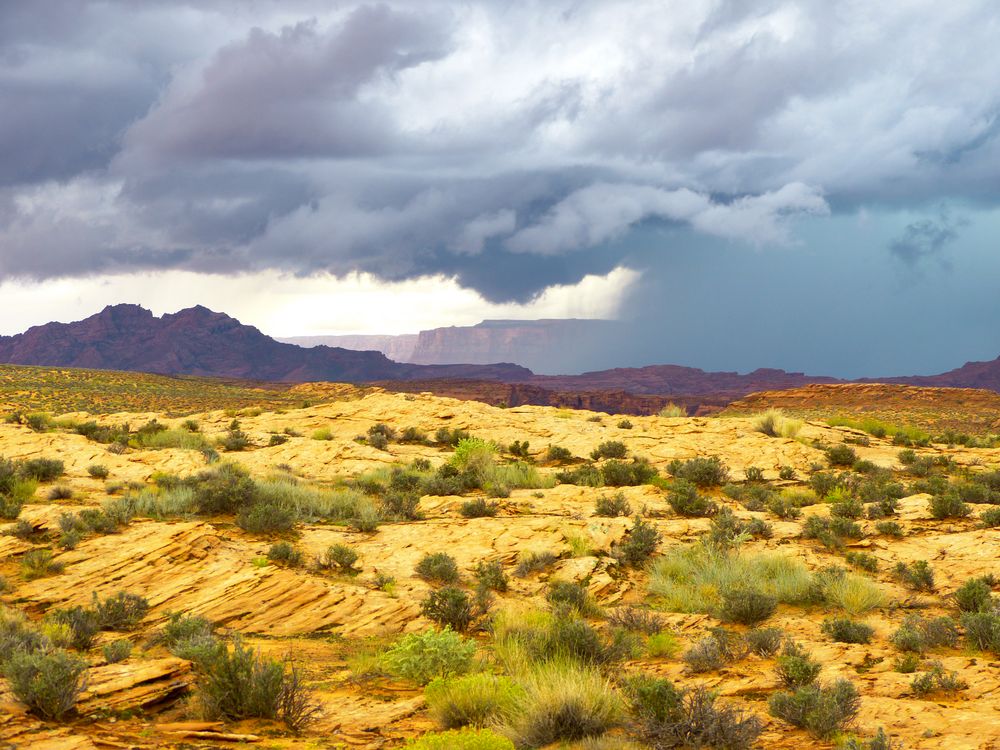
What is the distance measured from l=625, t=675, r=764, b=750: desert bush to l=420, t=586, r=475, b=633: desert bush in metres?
4.67

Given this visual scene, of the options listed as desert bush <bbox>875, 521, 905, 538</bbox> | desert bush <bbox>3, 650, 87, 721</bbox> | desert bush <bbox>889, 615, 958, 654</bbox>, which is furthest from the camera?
desert bush <bbox>875, 521, 905, 538</bbox>

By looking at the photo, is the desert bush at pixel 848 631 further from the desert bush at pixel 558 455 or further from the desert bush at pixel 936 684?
the desert bush at pixel 558 455

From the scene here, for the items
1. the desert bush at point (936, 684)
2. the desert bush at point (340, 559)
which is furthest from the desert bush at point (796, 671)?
the desert bush at point (340, 559)

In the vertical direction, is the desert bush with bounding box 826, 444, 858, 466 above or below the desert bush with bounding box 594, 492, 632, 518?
above

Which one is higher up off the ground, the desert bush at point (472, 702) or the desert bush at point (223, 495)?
the desert bush at point (223, 495)

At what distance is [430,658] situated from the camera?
8.60 metres

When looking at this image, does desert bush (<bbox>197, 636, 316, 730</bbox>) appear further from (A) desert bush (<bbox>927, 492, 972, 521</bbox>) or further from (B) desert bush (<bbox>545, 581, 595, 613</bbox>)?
(A) desert bush (<bbox>927, 492, 972, 521</bbox>)

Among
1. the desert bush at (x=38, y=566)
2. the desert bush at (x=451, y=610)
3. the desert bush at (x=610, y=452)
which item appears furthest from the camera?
the desert bush at (x=610, y=452)

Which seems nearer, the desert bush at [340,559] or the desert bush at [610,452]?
the desert bush at [340,559]

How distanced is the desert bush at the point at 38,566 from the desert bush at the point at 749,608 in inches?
445

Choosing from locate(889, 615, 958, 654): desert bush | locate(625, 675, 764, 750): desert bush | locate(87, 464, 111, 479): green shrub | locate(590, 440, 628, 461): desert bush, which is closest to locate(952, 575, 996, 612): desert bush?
locate(889, 615, 958, 654): desert bush

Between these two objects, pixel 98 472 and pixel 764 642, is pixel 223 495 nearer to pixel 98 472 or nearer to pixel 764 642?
pixel 98 472

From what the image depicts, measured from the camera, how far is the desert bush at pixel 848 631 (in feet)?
33.7

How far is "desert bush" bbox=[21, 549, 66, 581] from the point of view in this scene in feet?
40.1
